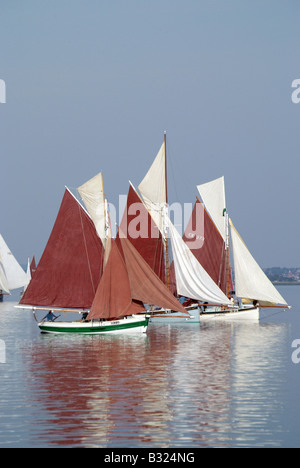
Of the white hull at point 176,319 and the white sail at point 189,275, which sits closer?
the white sail at point 189,275

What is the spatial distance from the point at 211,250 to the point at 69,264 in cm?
2596

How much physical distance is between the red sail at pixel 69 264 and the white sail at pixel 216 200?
84.4ft

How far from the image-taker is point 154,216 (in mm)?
81000

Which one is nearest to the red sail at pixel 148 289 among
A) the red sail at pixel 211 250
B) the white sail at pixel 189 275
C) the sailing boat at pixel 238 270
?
the white sail at pixel 189 275

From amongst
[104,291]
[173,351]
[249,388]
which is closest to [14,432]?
[249,388]

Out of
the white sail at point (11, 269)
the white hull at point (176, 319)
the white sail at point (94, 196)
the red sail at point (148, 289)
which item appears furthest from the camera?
the white sail at point (11, 269)

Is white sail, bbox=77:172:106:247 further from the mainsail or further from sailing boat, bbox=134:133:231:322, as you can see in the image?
sailing boat, bbox=134:133:231:322

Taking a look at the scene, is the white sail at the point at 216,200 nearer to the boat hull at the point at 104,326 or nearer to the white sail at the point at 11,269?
the boat hull at the point at 104,326

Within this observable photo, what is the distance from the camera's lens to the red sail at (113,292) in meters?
58.7

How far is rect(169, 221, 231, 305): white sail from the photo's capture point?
76.8 meters

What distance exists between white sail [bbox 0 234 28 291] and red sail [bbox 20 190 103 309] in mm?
86076

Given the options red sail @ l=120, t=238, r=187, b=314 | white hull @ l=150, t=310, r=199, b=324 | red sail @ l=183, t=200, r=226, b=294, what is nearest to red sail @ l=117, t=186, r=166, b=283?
white hull @ l=150, t=310, r=199, b=324
